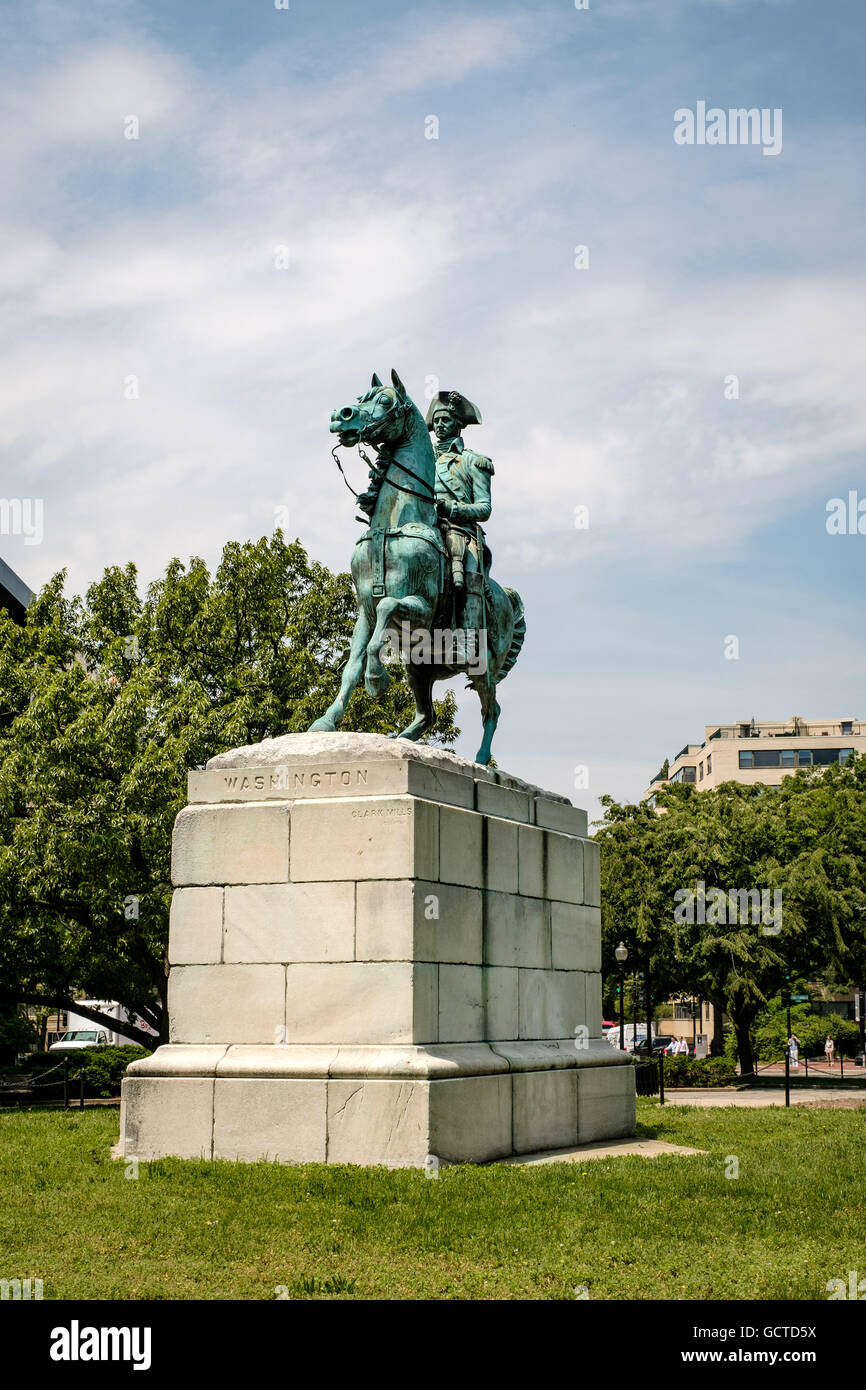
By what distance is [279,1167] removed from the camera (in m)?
11.3

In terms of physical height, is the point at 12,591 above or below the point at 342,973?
above

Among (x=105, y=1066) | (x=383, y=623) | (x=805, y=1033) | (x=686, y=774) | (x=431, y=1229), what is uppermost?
(x=686, y=774)

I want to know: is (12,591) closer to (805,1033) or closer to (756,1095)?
(756,1095)

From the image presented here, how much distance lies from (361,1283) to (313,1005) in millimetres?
4465

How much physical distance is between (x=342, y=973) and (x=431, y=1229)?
3.29 m

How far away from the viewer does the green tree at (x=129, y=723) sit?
87.6 ft

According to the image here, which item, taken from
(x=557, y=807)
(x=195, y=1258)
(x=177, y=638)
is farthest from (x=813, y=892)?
(x=195, y=1258)

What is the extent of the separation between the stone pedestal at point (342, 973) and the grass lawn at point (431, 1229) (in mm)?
559

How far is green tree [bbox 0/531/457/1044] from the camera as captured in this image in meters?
26.7

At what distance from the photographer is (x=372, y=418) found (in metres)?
13.9

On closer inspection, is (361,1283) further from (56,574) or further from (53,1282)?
(56,574)

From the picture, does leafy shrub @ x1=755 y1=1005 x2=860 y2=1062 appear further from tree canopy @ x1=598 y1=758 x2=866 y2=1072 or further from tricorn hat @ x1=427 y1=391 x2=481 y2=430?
tricorn hat @ x1=427 y1=391 x2=481 y2=430

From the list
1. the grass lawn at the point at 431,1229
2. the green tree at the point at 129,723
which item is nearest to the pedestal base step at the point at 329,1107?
the grass lawn at the point at 431,1229

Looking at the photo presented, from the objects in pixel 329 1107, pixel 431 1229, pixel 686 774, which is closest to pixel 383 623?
pixel 329 1107
